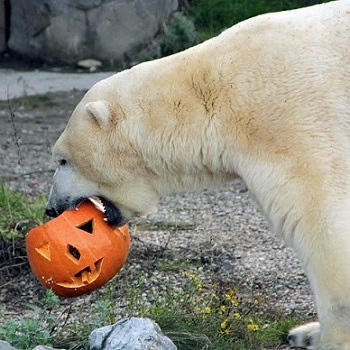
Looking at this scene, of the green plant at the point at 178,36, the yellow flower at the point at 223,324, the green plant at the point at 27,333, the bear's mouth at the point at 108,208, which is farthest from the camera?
the green plant at the point at 178,36

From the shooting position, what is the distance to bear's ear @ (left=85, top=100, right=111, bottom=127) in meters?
4.15

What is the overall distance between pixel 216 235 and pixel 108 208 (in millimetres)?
1369

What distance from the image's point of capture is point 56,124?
8.19 metres

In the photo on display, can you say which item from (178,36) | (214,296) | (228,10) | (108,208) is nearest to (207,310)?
(214,296)

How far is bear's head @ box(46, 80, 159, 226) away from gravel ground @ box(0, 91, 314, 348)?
628mm

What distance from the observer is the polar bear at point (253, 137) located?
376 centimetres

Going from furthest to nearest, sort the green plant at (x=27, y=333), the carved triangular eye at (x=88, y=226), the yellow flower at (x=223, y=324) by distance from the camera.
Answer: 1. the carved triangular eye at (x=88, y=226)
2. the yellow flower at (x=223, y=324)
3. the green plant at (x=27, y=333)

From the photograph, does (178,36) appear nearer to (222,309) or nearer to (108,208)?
(108,208)

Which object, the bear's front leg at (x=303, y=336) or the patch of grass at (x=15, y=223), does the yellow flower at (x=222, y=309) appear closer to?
the bear's front leg at (x=303, y=336)

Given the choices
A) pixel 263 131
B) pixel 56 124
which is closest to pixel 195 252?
pixel 263 131

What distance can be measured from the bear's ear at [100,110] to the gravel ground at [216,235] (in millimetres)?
975

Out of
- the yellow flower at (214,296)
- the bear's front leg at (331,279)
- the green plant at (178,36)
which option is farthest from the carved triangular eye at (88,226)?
the green plant at (178,36)

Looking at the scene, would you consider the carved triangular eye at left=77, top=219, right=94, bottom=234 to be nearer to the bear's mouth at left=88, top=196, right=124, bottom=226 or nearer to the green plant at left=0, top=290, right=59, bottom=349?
the bear's mouth at left=88, top=196, right=124, bottom=226

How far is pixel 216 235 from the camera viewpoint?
568cm
